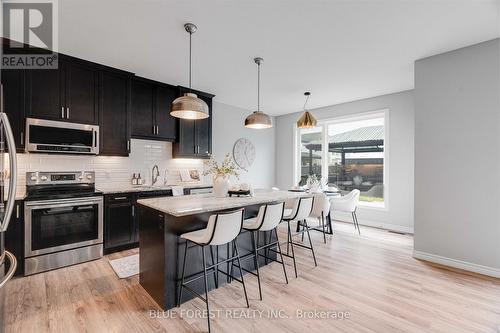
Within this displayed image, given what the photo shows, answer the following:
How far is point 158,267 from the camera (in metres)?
2.31

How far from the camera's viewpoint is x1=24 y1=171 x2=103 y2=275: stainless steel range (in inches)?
115

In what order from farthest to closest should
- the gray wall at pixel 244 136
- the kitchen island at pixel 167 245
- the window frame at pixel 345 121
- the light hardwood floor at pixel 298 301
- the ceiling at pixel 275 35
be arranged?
the gray wall at pixel 244 136
the window frame at pixel 345 121
the ceiling at pixel 275 35
the kitchen island at pixel 167 245
the light hardwood floor at pixel 298 301

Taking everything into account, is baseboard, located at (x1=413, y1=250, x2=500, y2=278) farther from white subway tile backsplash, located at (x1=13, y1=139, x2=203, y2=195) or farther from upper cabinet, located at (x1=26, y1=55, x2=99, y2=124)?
upper cabinet, located at (x1=26, y1=55, x2=99, y2=124)

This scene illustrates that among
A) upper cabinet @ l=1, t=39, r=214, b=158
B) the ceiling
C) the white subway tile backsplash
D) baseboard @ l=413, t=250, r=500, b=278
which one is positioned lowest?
baseboard @ l=413, t=250, r=500, b=278

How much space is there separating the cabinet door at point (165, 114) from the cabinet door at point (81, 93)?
1.00 meters

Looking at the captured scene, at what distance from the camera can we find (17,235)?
9.32 feet

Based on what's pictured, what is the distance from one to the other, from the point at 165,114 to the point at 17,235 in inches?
105

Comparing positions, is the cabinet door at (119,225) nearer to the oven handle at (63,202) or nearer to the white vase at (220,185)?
the oven handle at (63,202)

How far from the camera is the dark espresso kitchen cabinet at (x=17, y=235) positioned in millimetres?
2803

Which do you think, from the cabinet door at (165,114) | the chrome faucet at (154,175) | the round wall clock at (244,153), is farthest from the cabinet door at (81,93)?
the round wall clock at (244,153)

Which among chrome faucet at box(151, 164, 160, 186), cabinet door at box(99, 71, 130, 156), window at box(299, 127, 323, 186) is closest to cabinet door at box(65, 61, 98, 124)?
cabinet door at box(99, 71, 130, 156)

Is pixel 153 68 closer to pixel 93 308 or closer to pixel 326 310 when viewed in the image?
pixel 93 308

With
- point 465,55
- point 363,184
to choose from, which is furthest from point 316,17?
point 363,184

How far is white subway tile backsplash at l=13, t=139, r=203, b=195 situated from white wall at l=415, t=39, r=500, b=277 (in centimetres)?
409
